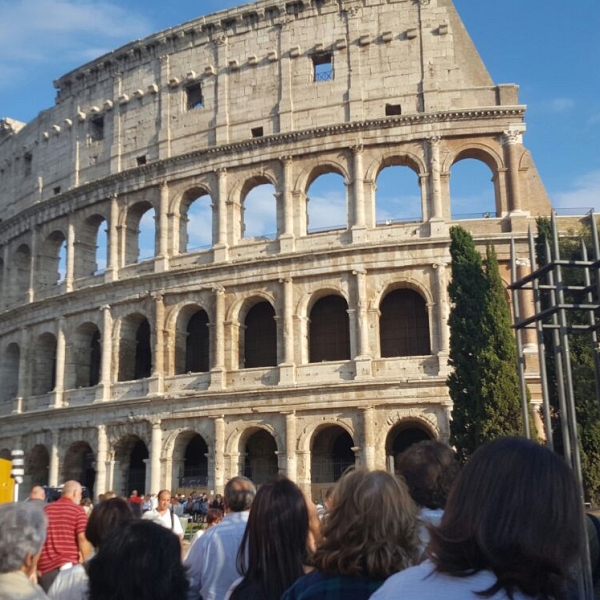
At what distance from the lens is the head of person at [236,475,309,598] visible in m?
3.71

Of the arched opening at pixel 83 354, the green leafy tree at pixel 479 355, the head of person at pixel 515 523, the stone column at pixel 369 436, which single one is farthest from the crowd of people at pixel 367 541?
the arched opening at pixel 83 354

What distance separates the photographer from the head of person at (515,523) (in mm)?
2191

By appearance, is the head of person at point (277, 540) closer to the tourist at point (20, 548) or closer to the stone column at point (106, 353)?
the tourist at point (20, 548)

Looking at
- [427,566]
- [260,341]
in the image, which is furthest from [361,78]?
[427,566]

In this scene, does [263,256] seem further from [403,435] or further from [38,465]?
[38,465]

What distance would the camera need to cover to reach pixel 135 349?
27.6 meters

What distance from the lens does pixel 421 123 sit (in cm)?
2442

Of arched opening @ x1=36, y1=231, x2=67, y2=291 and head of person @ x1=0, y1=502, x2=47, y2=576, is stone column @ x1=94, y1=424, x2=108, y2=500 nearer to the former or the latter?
arched opening @ x1=36, y1=231, x2=67, y2=291

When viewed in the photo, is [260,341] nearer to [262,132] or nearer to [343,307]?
[343,307]

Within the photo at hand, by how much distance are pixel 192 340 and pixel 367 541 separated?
2423 cm

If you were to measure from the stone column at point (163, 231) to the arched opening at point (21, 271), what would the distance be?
8538 millimetres

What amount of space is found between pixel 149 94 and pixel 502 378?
17.6 meters

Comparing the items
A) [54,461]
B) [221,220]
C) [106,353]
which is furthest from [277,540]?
[54,461]

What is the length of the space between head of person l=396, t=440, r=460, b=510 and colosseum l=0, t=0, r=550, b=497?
17.6 m
